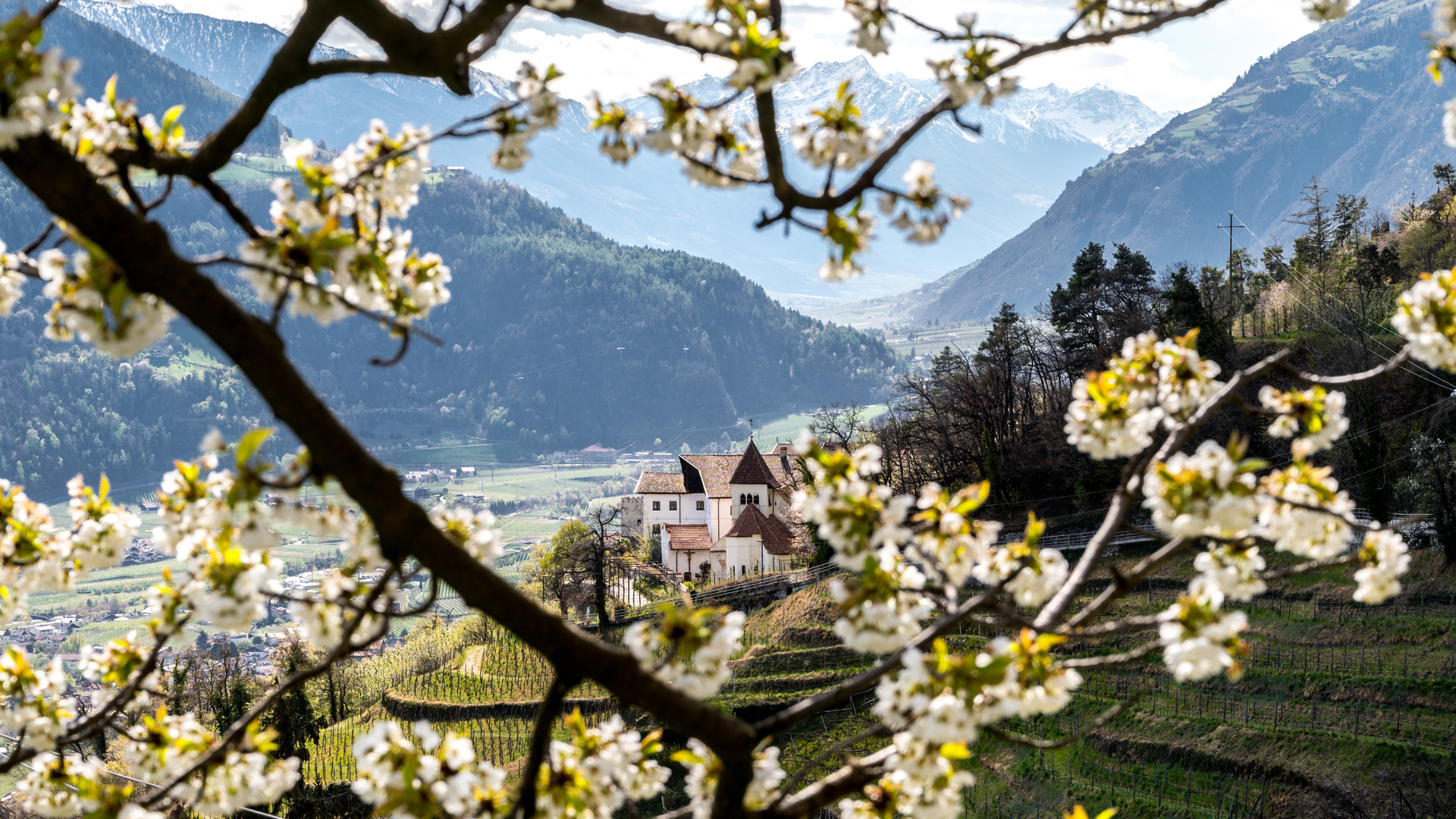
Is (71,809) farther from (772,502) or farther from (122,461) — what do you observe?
(122,461)

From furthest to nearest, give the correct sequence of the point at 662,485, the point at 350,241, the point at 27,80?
the point at 662,485 → the point at 350,241 → the point at 27,80

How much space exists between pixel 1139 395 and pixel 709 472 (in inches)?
1755

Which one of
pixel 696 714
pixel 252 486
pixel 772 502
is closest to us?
pixel 252 486

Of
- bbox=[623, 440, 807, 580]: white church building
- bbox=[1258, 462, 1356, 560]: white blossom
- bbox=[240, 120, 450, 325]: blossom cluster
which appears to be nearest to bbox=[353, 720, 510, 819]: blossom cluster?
bbox=[240, 120, 450, 325]: blossom cluster

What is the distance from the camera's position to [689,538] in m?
44.9

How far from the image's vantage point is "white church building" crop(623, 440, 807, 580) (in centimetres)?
3862

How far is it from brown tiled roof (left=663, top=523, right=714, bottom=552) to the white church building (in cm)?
3

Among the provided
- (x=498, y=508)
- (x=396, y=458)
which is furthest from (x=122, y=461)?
(x=498, y=508)

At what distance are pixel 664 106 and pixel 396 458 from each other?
17879 cm

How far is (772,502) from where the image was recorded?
1602 inches

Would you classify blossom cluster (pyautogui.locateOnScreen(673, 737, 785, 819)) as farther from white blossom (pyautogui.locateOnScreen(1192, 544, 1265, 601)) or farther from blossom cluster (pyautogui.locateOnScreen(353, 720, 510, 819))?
white blossom (pyautogui.locateOnScreen(1192, 544, 1265, 601))

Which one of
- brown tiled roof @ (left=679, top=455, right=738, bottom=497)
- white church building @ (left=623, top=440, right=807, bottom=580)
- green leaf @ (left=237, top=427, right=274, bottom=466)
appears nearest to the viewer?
green leaf @ (left=237, top=427, right=274, bottom=466)

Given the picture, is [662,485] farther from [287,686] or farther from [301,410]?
[301,410]

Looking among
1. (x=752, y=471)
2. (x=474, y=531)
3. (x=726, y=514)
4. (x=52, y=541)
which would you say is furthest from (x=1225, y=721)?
(x=726, y=514)
